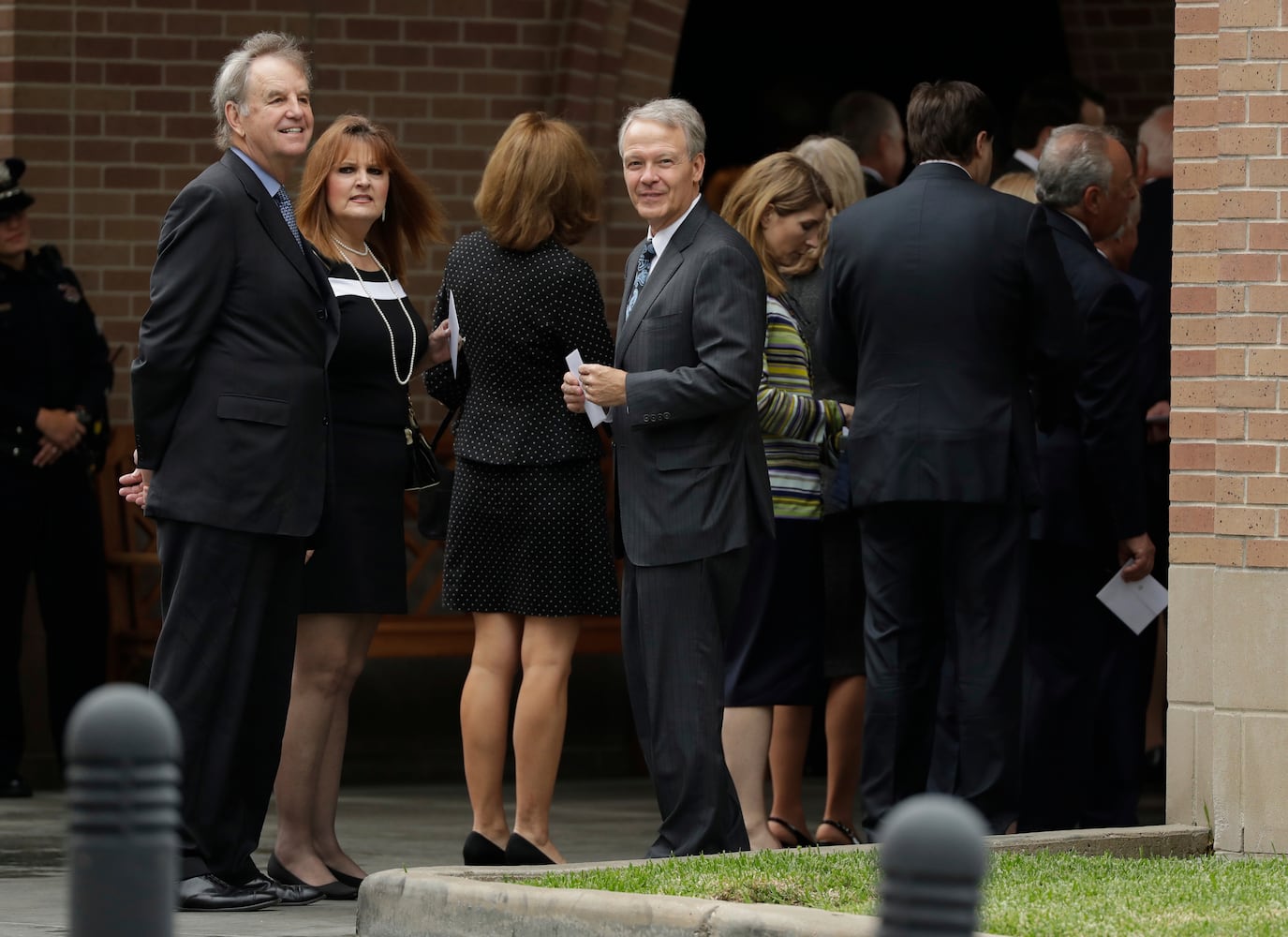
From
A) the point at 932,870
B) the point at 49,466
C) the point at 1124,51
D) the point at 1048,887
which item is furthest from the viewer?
the point at 1124,51

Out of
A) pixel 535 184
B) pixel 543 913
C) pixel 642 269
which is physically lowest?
pixel 543 913

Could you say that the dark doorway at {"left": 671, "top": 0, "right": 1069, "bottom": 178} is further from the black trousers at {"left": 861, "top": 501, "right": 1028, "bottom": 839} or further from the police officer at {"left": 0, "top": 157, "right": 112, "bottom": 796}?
the black trousers at {"left": 861, "top": 501, "right": 1028, "bottom": 839}

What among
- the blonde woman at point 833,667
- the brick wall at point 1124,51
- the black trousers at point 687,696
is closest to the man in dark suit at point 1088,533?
the blonde woman at point 833,667

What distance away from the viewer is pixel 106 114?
9.58 m

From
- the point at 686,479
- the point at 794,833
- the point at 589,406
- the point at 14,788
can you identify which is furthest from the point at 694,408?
the point at 14,788

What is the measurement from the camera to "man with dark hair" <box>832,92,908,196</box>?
342 inches

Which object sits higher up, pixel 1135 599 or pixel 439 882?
pixel 1135 599

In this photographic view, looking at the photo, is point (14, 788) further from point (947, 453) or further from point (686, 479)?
point (947, 453)

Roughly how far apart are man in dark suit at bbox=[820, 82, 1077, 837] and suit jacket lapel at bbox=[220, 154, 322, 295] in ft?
4.99

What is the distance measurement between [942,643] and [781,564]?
1.86 ft

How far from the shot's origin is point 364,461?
636 centimetres

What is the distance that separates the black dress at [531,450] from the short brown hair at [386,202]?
0.24 meters

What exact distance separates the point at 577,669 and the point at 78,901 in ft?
22.1

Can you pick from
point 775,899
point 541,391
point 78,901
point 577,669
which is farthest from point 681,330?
point 577,669
